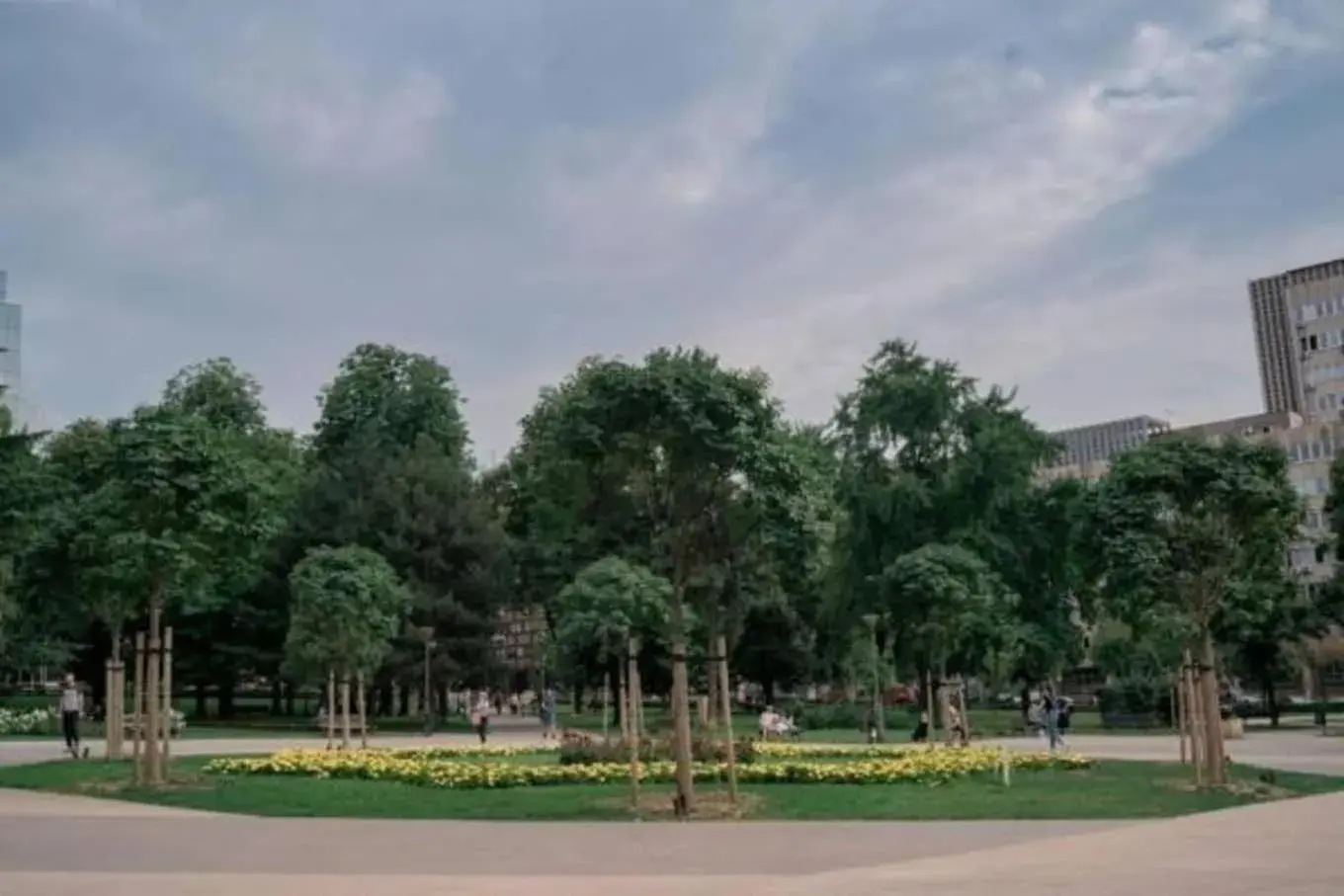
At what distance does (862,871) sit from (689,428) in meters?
6.95

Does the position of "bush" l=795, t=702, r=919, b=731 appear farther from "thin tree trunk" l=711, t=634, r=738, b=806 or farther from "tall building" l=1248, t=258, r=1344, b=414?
"tall building" l=1248, t=258, r=1344, b=414

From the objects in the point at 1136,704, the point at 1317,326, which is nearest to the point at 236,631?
the point at 1136,704

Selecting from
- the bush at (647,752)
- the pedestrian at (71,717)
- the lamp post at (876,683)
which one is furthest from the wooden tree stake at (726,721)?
the lamp post at (876,683)

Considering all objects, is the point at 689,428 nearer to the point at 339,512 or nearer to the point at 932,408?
the point at 932,408

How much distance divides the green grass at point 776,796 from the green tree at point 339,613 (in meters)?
7.68

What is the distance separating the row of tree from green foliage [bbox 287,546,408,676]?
0.27ft

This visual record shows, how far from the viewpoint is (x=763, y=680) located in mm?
A: 64250

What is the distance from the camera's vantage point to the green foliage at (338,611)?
98.9ft

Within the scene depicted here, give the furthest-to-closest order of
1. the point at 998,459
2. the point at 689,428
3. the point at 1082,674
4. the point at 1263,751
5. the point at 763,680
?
the point at 1082,674 → the point at 763,680 → the point at 998,459 → the point at 1263,751 → the point at 689,428

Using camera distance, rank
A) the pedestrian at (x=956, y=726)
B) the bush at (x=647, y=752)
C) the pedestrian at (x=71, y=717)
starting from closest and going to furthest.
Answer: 1. the bush at (x=647, y=752)
2. the pedestrian at (x=71, y=717)
3. the pedestrian at (x=956, y=726)


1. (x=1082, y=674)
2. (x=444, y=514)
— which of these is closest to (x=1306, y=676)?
(x=1082, y=674)

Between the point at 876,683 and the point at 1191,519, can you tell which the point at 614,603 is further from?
the point at 1191,519

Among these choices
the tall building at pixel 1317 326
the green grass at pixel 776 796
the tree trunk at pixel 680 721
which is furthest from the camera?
the tall building at pixel 1317 326

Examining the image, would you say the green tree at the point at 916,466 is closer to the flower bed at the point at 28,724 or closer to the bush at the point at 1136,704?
the bush at the point at 1136,704
